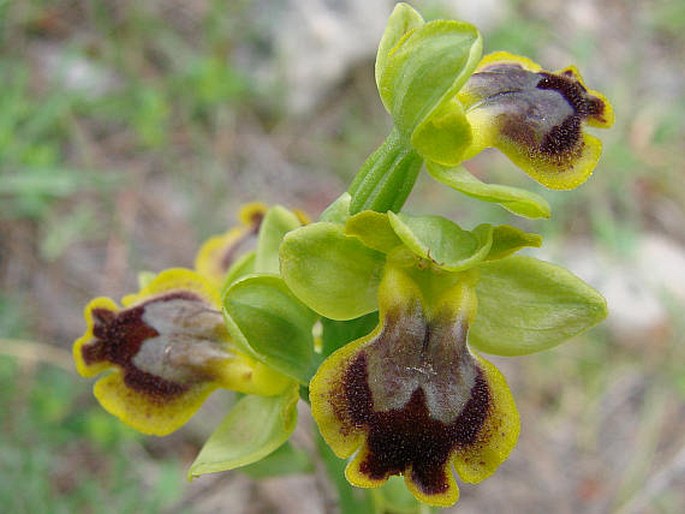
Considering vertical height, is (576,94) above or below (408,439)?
above

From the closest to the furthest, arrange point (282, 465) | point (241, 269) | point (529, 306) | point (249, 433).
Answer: point (529, 306) → point (249, 433) → point (241, 269) → point (282, 465)

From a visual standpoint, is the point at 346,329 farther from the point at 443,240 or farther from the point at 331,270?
the point at 443,240

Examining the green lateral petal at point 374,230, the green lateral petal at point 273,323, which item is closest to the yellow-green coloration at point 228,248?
the green lateral petal at point 273,323

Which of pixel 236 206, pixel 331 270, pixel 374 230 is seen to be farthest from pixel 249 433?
pixel 236 206

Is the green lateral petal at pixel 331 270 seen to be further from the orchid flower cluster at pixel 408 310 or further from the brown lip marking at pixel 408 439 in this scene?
the brown lip marking at pixel 408 439

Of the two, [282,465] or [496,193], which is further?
[282,465]
